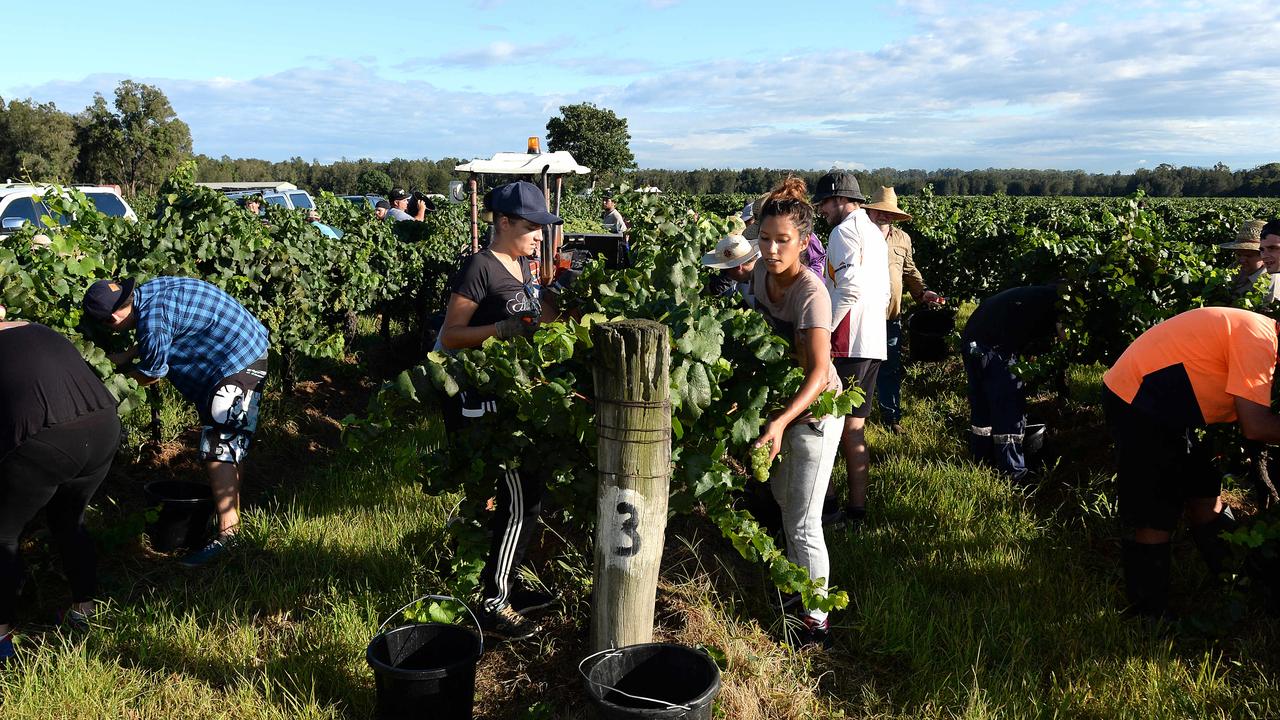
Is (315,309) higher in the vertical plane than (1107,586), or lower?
higher

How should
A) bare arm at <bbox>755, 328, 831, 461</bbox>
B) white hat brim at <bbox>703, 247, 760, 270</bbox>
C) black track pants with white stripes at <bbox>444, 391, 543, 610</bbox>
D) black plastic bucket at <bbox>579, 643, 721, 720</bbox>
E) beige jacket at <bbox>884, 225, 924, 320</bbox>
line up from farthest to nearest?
1. beige jacket at <bbox>884, 225, 924, 320</bbox>
2. white hat brim at <bbox>703, 247, 760, 270</bbox>
3. black track pants with white stripes at <bbox>444, 391, 543, 610</bbox>
4. bare arm at <bbox>755, 328, 831, 461</bbox>
5. black plastic bucket at <bbox>579, 643, 721, 720</bbox>

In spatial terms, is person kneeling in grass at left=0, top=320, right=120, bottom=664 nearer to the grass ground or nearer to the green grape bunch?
the grass ground

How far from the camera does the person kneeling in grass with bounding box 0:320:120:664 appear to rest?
2979mm

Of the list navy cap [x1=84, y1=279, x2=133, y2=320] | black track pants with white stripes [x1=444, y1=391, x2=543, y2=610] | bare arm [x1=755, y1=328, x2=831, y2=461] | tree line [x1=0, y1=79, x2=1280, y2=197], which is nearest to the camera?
bare arm [x1=755, y1=328, x2=831, y2=461]

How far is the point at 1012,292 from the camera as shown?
16.5 ft

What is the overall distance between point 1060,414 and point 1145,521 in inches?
106

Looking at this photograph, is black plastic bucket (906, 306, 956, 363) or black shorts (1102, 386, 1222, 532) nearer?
black shorts (1102, 386, 1222, 532)

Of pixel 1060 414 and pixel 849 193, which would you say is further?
pixel 1060 414

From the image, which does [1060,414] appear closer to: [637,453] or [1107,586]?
[1107,586]

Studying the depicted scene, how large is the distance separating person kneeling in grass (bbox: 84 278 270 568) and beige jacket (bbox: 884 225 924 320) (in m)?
3.65

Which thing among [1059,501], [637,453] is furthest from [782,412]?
[1059,501]

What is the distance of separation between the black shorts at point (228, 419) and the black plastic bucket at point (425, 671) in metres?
1.81

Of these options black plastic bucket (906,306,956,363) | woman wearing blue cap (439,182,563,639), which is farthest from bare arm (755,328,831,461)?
black plastic bucket (906,306,956,363)

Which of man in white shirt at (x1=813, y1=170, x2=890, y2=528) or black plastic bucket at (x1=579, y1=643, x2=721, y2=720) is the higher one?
man in white shirt at (x1=813, y1=170, x2=890, y2=528)
